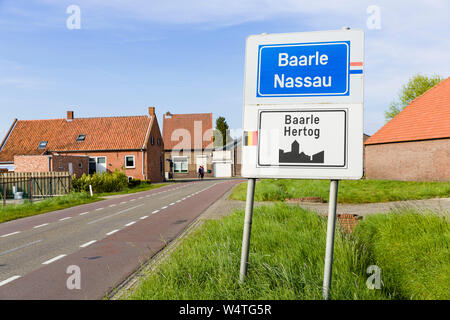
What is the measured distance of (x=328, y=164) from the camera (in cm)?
369

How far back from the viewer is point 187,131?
59.8m

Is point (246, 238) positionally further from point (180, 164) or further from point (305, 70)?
point (180, 164)

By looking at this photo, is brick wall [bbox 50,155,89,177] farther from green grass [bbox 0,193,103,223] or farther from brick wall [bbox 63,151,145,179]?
green grass [bbox 0,193,103,223]

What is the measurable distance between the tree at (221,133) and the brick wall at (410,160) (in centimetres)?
→ 4399

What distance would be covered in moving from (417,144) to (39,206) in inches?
907

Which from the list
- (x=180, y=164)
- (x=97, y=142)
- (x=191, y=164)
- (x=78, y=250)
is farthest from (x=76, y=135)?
(x=78, y=250)

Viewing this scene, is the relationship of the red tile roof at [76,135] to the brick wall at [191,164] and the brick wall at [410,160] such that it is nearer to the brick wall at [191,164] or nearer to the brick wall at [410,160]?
the brick wall at [191,164]

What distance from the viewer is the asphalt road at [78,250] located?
17.3ft

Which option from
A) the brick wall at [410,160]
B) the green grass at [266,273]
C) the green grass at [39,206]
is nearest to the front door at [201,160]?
the brick wall at [410,160]

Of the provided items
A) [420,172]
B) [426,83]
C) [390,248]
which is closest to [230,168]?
[426,83]

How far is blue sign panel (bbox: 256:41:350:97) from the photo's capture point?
3725mm

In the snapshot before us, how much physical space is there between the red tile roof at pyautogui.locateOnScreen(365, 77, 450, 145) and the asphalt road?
18.7 metres

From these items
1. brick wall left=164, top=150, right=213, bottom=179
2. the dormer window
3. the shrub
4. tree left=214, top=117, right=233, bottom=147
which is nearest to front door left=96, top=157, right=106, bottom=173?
the dormer window
